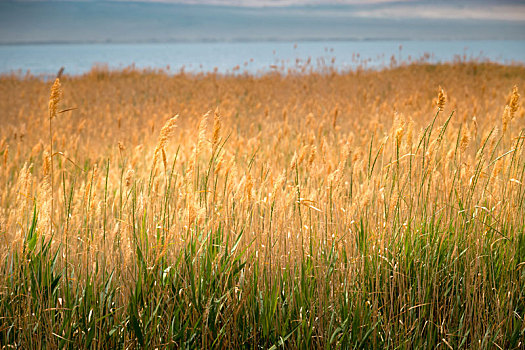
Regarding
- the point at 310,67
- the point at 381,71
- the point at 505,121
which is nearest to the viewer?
the point at 505,121

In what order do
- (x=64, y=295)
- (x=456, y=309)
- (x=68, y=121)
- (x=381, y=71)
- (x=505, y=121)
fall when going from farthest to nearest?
(x=381, y=71) → (x=68, y=121) → (x=505, y=121) → (x=456, y=309) → (x=64, y=295)

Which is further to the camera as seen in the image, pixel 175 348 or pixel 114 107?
pixel 114 107

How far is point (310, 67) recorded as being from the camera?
14.8 metres

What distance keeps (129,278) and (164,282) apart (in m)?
0.16

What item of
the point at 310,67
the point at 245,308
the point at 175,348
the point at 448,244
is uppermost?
the point at 310,67

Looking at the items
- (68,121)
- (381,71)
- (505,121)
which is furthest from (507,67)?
(505,121)

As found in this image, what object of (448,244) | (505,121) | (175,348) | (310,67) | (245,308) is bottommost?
(175,348)

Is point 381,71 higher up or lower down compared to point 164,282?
higher up

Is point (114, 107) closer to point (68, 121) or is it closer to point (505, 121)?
point (68, 121)

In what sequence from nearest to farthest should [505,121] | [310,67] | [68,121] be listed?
[505,121] < [68,121] < [310,67]

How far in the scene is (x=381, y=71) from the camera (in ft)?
51.8

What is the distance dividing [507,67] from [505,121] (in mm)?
15972

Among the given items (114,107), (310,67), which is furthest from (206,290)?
(310,67)

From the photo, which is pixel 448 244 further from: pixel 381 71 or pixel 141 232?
pixel 381 71
